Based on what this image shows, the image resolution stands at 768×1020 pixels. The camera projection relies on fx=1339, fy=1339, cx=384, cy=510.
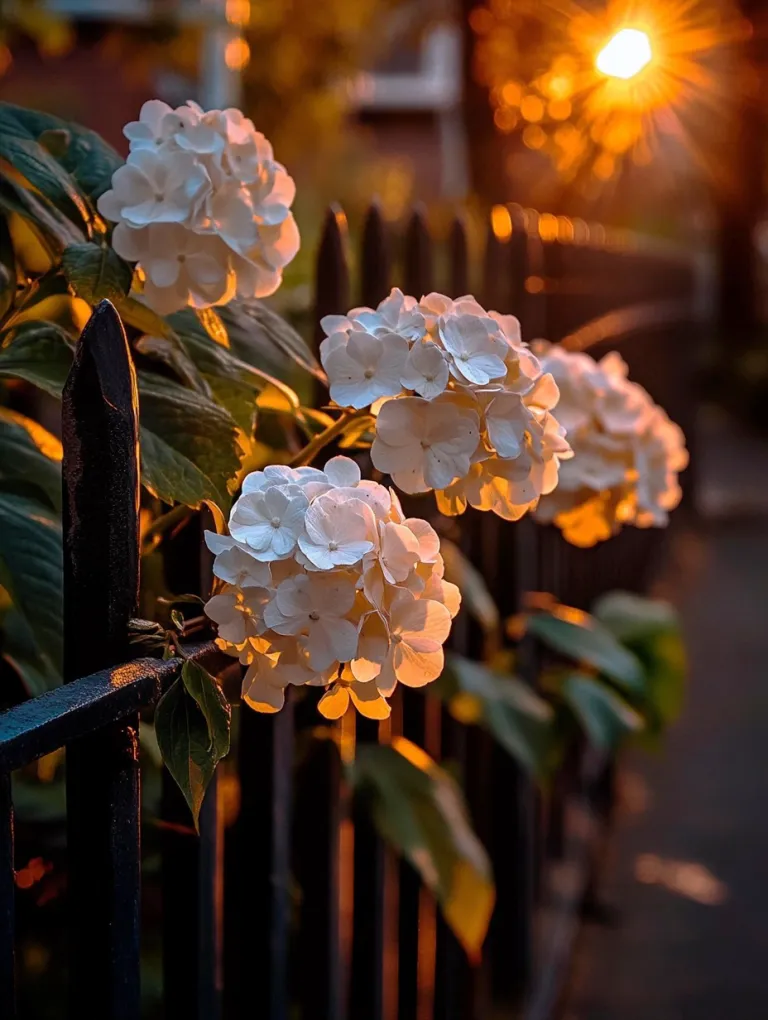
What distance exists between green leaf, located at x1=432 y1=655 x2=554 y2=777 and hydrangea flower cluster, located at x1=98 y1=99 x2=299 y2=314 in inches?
41.1

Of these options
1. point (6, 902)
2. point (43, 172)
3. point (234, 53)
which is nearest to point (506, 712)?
point (43, 172)

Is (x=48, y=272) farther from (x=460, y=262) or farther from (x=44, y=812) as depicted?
(x=460, y=262)

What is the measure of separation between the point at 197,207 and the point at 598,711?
170 cm

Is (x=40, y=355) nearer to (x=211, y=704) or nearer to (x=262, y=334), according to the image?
(x=262, y=334)

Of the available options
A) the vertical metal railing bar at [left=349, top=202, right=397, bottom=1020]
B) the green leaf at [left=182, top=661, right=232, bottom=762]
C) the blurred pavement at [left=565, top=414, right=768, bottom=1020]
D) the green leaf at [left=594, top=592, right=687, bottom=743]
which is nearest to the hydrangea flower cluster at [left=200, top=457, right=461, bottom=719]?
the green leaf at [left=182, top=661, right=232, bottom=762]

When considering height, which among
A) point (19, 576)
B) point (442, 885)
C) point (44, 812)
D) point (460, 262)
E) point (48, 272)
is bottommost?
point (442, 885)

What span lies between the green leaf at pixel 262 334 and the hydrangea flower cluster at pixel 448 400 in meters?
0.18

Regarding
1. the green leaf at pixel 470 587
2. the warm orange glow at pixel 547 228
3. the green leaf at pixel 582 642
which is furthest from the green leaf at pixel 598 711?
the warm orange glow at pixel 547 228

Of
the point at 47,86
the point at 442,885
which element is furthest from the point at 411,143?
the point at 442,885

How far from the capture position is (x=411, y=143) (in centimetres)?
2320

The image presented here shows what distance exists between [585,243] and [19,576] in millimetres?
2535

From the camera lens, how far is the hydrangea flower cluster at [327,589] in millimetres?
873

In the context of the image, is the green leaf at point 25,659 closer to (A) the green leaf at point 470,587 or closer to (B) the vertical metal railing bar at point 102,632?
(B) the vertical metal railing bar at point 102,632

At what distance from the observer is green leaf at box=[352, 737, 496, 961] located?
5.73 feet
